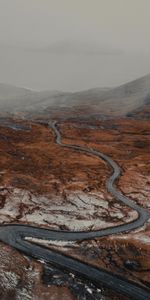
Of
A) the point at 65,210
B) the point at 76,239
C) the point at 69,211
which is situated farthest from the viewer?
the point at 65,210

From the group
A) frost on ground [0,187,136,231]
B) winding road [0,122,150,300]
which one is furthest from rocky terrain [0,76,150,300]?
Answer: winding road [0,122,150,300]

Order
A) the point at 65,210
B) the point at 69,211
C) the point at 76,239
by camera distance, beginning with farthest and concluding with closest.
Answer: the point at 65,210
the point at 69,211
the point at 76,239

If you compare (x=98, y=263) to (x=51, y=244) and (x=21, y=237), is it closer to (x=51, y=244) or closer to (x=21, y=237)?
(x=51, y=244)

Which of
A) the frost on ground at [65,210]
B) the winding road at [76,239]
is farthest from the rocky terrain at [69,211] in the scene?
the winding road at [76,239]

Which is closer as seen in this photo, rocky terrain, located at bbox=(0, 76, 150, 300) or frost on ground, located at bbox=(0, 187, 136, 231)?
rocky terrain, located at bbox=(0, 76, 150, 300)

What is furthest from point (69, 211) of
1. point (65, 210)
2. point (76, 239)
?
point (76, 239)

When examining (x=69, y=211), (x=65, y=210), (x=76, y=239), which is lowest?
(x=76, y=239)

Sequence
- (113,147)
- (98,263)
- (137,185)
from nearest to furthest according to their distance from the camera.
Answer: (98,263) → (137,185) → (113,147)

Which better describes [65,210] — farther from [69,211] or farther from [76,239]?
[76,239]

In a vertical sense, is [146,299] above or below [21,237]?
below

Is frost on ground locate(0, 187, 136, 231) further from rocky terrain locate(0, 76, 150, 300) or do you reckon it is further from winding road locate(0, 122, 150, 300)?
winding road locate(0, 122, 150, 300)

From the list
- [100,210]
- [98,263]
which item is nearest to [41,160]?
[100,210]
